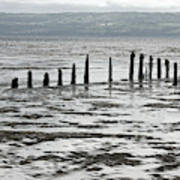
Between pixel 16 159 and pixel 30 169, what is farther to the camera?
pixel 16 159

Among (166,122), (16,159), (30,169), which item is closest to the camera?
(30,169)

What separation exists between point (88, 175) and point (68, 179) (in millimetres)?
721

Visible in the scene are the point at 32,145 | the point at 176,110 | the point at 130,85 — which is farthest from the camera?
the point at 130,85

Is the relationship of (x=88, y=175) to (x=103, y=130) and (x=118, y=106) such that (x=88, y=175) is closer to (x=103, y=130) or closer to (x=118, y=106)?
(x=103, y=130)

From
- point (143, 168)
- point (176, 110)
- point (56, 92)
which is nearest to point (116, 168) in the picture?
point (143, 168)

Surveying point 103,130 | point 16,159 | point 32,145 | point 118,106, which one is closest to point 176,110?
point 118,106

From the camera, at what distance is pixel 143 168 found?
16766 mm

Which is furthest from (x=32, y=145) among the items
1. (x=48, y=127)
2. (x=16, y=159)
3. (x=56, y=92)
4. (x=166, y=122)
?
(x=56, y=92)

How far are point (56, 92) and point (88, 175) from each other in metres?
23.9

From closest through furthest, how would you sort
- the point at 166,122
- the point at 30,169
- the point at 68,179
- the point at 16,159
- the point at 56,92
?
the point at 68,179 < the point at 30,169 < the point at 16,159 < the point at 166,122 < the point at 56,92

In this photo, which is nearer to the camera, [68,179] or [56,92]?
[68,179]

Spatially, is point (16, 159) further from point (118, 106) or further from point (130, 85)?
point (130, 85)

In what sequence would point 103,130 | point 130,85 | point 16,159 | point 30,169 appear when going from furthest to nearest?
point 130,85, point 103,130, point 16,159, point 30,169

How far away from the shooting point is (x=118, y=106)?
31.4m
